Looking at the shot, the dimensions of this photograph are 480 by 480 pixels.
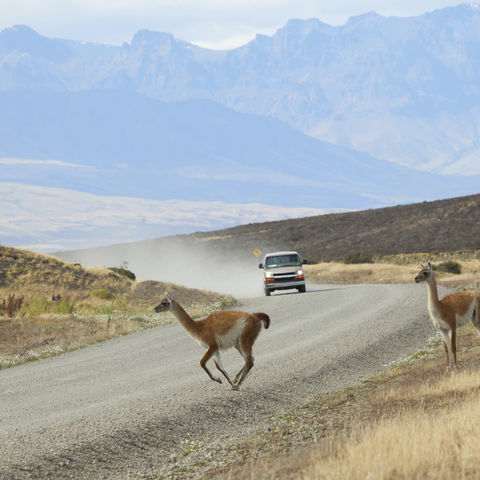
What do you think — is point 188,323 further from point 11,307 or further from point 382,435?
point 11,307

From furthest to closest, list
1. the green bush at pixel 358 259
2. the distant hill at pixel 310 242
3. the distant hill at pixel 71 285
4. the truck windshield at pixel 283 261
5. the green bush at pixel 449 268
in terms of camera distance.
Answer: the distant hill at pixel 310 242
the green bush at pixel 358 259
the green bush at pixel 449 268
the truck windshield at pixel 283 261
the distant hill at pixel 71 285

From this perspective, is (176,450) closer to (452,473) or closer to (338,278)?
(452,473)

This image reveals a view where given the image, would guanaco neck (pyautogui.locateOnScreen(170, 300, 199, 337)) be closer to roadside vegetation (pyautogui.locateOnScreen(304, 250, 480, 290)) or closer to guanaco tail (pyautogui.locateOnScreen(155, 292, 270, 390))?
guanaco tail (pyautogui.locateOnScreen(155, 292, 270, 390))

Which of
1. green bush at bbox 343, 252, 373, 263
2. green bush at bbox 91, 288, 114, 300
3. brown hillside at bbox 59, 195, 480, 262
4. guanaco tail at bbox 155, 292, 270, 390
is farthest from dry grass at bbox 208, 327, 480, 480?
brown hillside at bbox 59, 195, 480, 262

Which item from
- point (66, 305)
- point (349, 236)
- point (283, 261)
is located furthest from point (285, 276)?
point (349, 236)

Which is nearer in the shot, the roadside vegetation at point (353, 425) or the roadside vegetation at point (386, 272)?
the roadside vegetation at point (353, 425)

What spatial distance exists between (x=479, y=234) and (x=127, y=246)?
65610 millimetres

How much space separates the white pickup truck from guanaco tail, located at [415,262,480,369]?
25581 millimetres

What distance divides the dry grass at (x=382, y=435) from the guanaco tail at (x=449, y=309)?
25.5 inches

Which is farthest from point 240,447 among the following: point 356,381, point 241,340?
point 356,381

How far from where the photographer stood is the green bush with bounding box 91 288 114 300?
1574 inches

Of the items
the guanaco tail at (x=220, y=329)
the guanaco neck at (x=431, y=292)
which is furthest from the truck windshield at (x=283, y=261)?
the guanaco tail at (x=220, y=329)

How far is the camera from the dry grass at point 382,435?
6.71 meters

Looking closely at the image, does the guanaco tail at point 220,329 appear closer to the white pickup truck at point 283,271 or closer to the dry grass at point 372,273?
the white pickup truck at point 283,271
